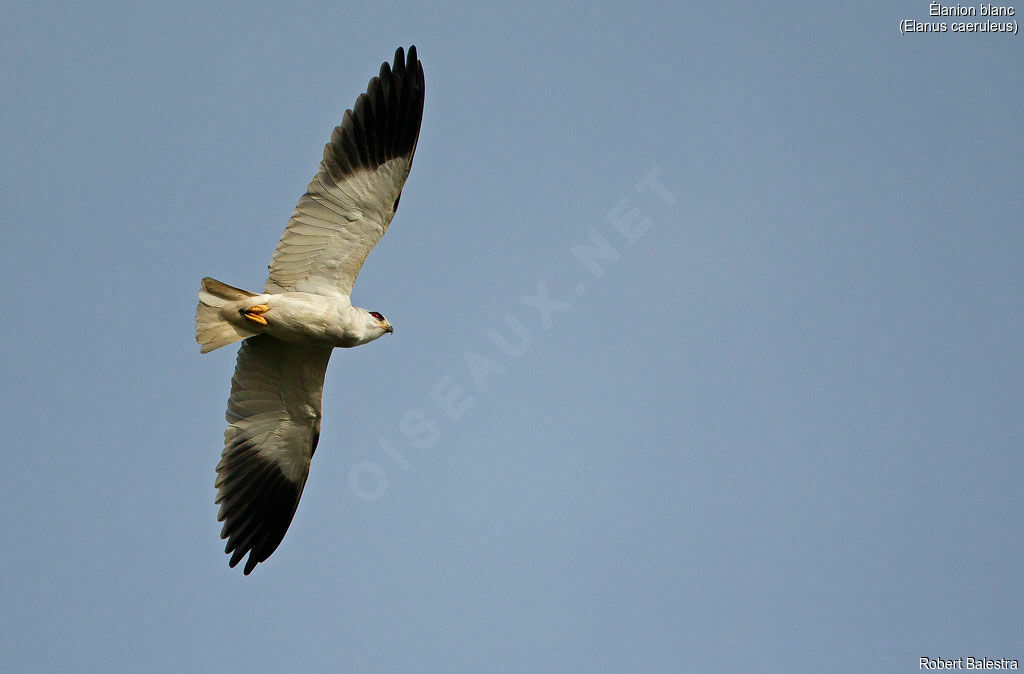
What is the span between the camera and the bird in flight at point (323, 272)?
10383mm

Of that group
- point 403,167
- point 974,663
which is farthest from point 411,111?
point 974,663

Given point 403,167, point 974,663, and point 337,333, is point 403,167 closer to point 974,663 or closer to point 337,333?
point 337,333

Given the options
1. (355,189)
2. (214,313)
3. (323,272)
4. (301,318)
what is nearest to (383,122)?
(355,189)

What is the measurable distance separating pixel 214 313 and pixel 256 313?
1.41 feet

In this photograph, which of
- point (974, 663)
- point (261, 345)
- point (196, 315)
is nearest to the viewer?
point (196, 315)

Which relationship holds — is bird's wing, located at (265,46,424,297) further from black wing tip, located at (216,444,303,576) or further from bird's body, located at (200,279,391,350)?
black wing tip, located at (216,444,303,576)

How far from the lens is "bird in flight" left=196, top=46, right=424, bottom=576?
34.1ft

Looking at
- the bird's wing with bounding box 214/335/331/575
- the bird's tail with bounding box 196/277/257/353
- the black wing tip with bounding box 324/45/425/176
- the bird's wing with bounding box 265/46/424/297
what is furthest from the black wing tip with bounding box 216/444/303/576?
the black wing tip with bounding box 324/45/425/176

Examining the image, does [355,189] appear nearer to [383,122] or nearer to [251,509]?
[383,122]

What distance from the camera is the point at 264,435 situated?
1173 centimetres

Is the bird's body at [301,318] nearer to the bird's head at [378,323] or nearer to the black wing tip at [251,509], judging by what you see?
the bird's head at [378,323]

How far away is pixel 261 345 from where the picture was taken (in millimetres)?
11109

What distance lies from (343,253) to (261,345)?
1.41 m

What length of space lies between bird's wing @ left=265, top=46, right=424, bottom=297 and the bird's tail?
0.52 m
